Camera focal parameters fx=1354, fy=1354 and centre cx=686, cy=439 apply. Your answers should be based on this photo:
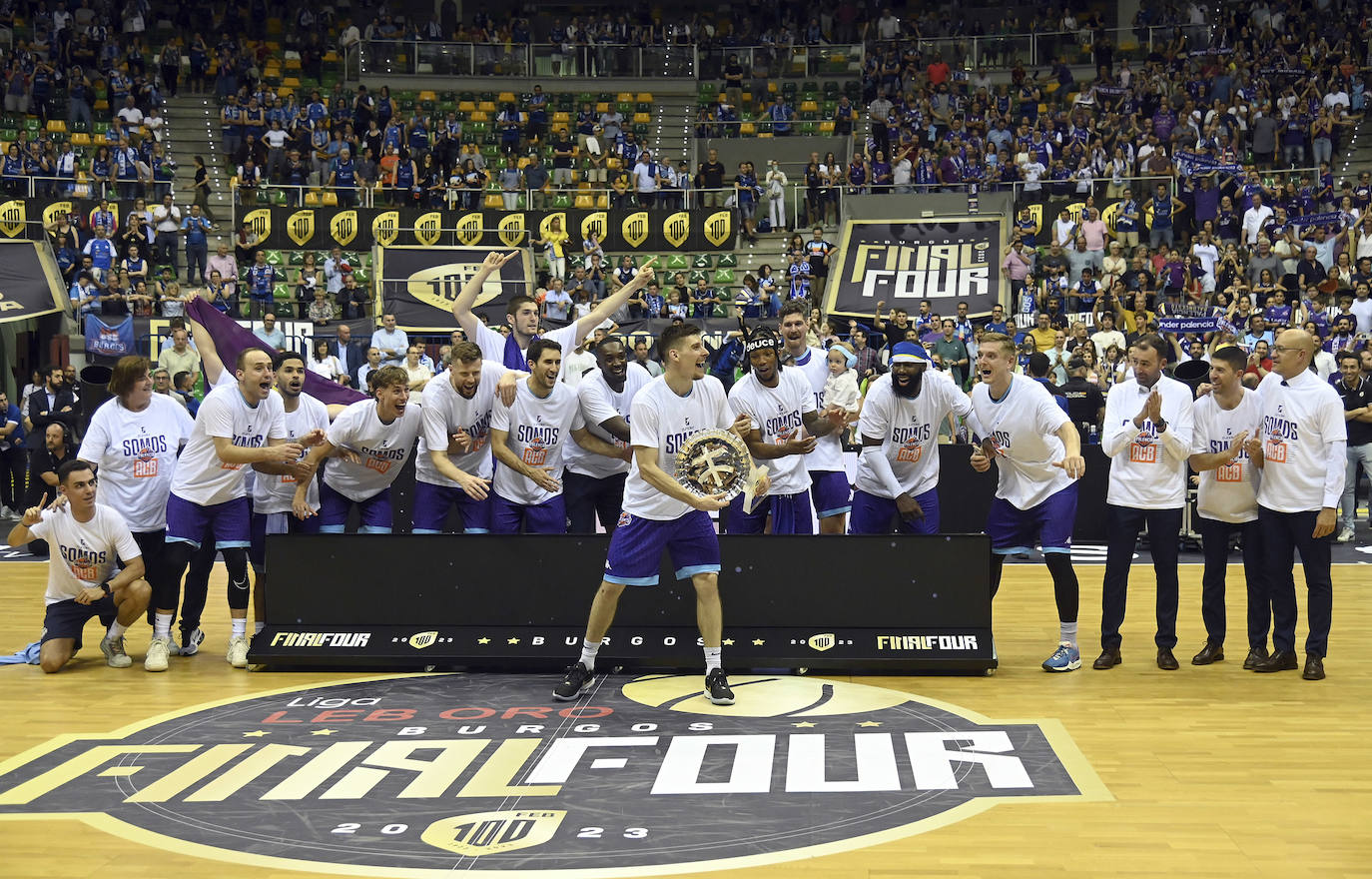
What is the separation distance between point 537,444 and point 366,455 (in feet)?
3.81

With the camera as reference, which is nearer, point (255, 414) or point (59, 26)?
point (255, 414)

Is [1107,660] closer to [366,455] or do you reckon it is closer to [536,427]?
[536,427]

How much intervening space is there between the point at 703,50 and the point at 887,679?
85.1ft

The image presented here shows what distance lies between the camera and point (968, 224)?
24016mm

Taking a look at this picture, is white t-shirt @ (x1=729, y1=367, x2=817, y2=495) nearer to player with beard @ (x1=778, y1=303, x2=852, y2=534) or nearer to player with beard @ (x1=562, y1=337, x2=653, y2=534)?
player with beard @ (x1=778, y1=303, x2=852, y2=534)

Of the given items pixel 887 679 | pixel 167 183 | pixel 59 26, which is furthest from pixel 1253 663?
pixel 59 26

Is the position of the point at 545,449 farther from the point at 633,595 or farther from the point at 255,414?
the point at 255,414

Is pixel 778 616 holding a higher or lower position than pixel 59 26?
lower

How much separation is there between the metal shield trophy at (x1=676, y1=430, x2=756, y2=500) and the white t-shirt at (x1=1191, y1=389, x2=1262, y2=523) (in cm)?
309

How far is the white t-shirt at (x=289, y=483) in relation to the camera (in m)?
9.16

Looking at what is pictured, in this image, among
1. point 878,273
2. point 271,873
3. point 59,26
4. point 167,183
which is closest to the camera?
point 271,873

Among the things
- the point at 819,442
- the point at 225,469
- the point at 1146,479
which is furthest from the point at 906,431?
the point at 225,469

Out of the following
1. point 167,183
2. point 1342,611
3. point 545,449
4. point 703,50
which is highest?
point 703,50

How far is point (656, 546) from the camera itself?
308 inches
